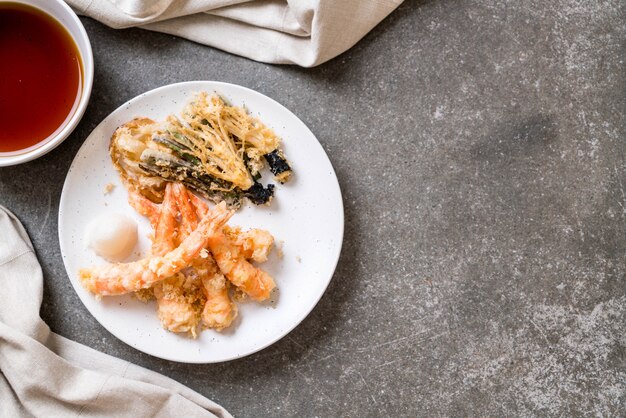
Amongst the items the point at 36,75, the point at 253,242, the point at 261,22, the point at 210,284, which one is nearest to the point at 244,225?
the point at 253,242

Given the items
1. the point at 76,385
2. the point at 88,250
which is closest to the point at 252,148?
the point at 88,250

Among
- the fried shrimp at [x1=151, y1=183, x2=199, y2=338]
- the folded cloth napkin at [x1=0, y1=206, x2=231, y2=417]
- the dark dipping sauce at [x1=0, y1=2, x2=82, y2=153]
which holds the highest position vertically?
the dark dipping sauce at [x1=0, y1=2, x2=82, y2=153]

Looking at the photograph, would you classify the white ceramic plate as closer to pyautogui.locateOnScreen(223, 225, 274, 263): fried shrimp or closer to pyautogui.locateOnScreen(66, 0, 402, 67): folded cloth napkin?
pyautogui.locateOnScreen(223, 225, 274, 263): fried shrimp

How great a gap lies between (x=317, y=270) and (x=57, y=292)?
0.87m

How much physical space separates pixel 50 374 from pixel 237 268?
0.68 m

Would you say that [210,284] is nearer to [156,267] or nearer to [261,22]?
[156,267]

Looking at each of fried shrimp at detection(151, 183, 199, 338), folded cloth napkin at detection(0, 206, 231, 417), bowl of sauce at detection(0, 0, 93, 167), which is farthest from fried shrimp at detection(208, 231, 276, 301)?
bowl of sauce at detection(0, 0, 93, 167)

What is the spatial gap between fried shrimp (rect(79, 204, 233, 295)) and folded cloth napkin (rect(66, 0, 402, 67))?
1.94 feet

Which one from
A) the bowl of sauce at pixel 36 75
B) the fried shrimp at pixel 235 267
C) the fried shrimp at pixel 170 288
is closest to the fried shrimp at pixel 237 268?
the fried shrimp at pixel 235 267

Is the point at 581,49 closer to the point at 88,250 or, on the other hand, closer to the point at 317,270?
the point at 317,270

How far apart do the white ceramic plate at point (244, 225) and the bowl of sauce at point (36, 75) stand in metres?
0.13

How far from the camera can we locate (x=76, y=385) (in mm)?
2117

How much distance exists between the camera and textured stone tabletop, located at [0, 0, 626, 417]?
224 cm

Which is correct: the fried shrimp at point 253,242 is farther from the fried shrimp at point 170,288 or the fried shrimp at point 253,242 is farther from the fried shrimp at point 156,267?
the fried shrimp at point 170,288
